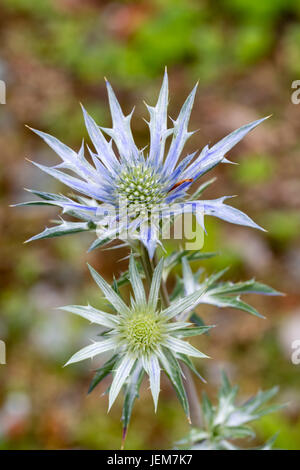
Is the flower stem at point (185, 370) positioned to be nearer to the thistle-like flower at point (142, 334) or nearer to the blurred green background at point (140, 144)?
the thistle-like flower at point (142, 334)

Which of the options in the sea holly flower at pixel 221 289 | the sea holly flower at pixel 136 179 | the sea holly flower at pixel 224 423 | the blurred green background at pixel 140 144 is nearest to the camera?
the sea holly flower at pixel 136 179

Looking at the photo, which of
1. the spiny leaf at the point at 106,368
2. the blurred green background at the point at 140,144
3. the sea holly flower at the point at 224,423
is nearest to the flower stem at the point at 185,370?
the sea holly flower at the point at 224,423

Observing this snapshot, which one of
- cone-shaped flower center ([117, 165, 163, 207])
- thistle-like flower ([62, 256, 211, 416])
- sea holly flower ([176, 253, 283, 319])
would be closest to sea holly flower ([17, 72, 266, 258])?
cone-shaped flower center ([117, 165, 163, 207])

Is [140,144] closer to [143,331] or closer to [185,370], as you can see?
[185,370]

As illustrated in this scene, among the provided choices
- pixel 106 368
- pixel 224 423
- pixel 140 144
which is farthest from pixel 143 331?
pixel 140 144

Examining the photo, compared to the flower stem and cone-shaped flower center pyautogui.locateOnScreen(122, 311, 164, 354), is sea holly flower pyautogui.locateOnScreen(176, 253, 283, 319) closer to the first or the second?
the flower stem

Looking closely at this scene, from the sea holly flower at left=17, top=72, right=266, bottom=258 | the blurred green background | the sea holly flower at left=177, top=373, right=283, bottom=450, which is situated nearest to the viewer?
the sea holly flower at left=17, top=72, right=266, bottom=258
